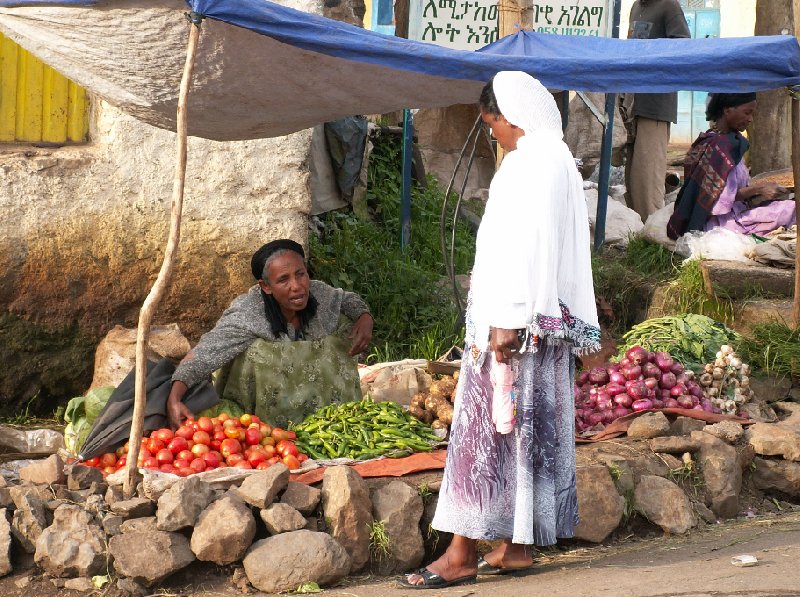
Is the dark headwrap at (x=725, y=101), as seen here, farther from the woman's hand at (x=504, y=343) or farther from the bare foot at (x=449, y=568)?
the bare foot at (x=449, y=568)

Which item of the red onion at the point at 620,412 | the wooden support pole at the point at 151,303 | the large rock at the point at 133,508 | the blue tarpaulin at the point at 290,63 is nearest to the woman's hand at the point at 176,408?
the wooden support pole at the point at 151,303

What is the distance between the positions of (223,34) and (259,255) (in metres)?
1.39

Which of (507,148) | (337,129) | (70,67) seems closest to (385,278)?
(337,129)

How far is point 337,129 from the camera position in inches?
353

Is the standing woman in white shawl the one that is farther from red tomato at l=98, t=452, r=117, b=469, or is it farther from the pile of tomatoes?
red tomato at l=98, t=452, r=117, b=469

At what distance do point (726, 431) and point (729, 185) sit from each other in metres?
2.93

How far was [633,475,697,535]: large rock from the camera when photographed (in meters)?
5.41

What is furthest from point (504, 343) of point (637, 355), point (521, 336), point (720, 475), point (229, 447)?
point (637, 355)

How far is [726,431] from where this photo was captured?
5.99 metres

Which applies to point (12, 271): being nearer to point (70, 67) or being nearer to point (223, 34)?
point (70, 67)

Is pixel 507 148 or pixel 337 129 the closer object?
pixel 507 148

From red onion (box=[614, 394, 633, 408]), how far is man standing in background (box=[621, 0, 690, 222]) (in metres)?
4.30

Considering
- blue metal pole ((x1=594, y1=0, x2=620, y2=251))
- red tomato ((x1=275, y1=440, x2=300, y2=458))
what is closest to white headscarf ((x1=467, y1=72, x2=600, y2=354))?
red tomato ((x1=275, y1=440, x2=300, y2=458))

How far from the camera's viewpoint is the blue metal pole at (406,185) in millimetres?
9148
